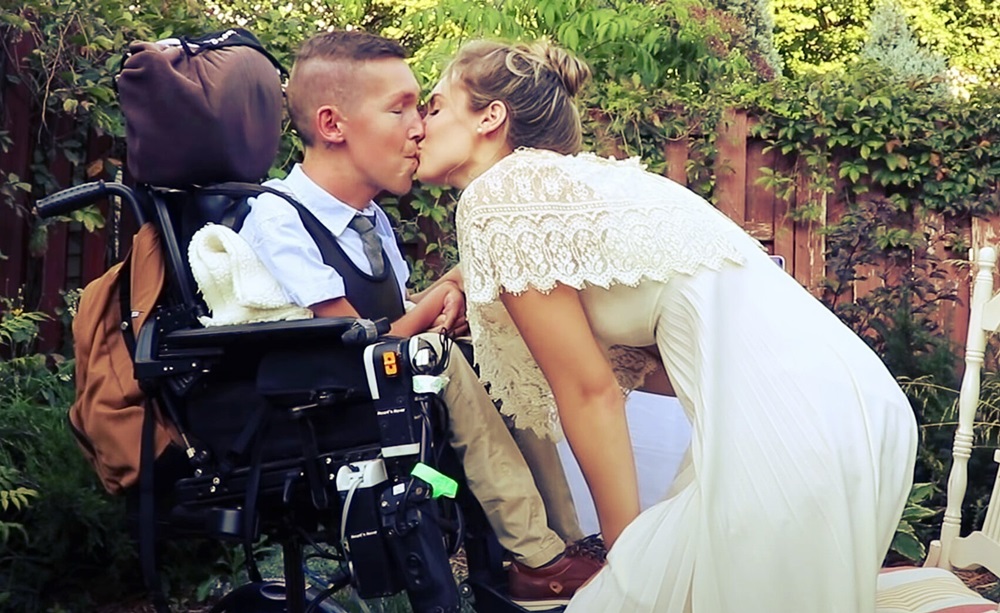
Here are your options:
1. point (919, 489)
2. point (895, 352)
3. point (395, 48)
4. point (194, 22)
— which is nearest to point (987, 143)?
point (895, 352)

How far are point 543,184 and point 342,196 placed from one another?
62 cm

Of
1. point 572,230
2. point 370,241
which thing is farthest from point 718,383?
point 370,241

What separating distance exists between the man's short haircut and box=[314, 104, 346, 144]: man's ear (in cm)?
2

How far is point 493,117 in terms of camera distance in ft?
7.15

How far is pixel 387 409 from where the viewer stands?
6.08 ft

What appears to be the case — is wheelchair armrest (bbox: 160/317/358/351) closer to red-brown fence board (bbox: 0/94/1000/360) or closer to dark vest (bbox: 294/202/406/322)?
dark vest (bbox: 294/202/406/322)

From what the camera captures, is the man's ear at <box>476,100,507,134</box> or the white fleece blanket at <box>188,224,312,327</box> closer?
the white fleece blanket at <box>188,224,312,327</box>

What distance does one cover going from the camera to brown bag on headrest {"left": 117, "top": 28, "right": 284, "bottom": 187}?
213 centimetres

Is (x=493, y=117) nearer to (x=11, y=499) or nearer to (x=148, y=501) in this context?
(x=148, y=501)

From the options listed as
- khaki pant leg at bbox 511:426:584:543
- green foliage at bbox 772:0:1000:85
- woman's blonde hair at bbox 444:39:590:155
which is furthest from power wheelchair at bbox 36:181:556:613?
green foliage at bbox 772:0:1000:85

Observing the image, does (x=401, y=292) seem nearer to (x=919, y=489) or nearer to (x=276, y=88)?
(x=276, y=88)

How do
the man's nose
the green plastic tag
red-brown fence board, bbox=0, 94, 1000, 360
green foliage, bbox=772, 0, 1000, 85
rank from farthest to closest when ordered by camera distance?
green foliage, bbox=772, 0, 1000, 85 → red-brown fence board, bbox=0, 94, 1000, 360 → the man's nose → the green plastic tag

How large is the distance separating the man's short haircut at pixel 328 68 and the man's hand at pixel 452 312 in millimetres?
469

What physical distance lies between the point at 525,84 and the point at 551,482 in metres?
0.72
